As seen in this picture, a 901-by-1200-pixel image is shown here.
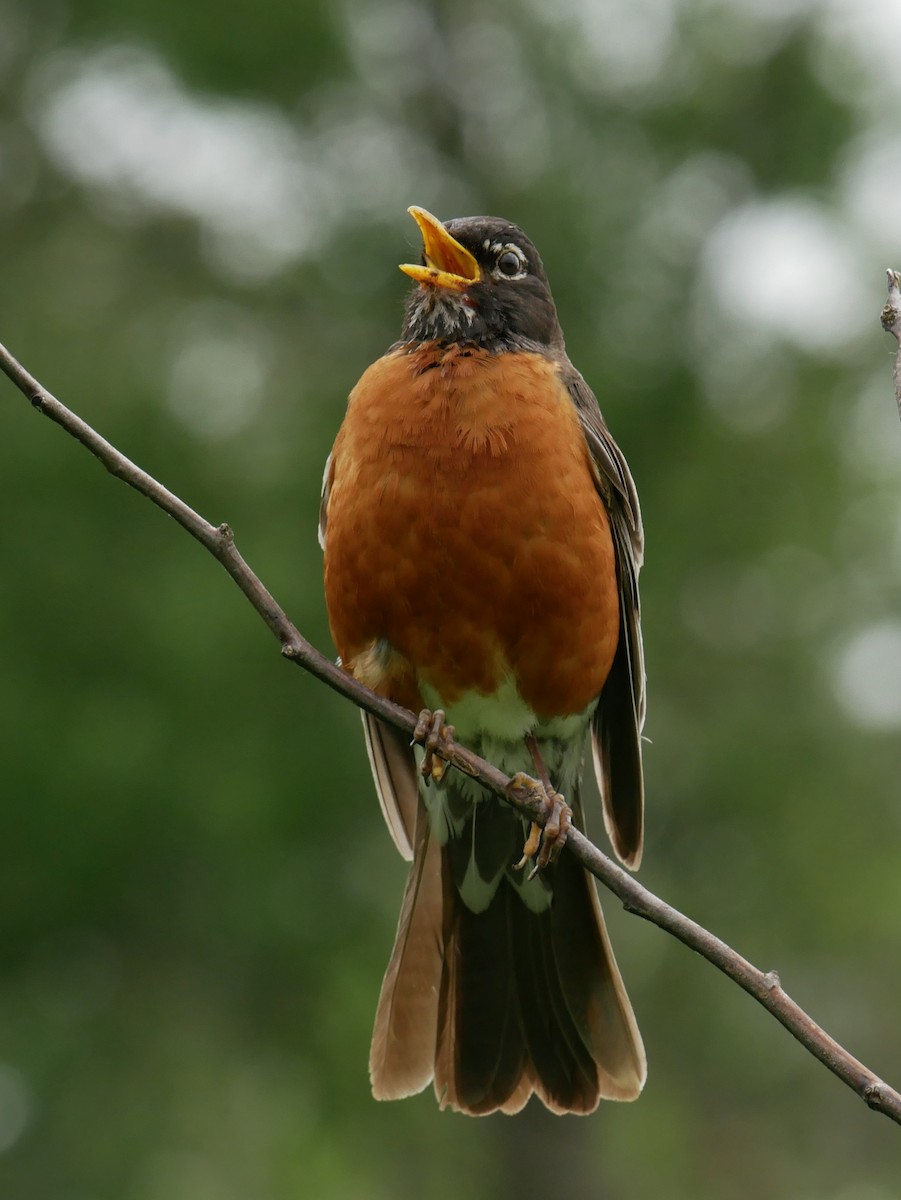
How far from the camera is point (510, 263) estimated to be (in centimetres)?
448

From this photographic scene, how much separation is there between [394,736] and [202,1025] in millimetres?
4651

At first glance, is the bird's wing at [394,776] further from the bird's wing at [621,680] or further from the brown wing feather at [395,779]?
the bird's wing at [621,680]

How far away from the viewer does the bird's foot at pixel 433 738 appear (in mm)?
3443

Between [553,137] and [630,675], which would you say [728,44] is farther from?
[630,675]

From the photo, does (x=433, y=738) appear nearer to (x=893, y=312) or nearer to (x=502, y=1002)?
(x=502, y=1002)

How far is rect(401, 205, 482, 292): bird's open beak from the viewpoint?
4156 mm

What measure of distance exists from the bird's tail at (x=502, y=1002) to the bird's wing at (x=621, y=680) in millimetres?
231

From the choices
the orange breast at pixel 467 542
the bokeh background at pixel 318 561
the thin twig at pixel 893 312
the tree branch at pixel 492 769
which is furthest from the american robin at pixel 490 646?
the bokeh background at pixel 318 561

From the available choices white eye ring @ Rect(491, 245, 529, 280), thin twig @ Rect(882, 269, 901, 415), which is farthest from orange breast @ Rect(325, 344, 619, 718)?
thin twig @ Rect(882, 269, 901, 415)

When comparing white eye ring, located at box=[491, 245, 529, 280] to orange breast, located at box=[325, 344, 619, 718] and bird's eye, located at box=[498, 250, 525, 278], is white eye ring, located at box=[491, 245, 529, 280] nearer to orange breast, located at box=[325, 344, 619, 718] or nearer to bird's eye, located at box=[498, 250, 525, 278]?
bird's eye, located at box=[498, 250, 525, 278]

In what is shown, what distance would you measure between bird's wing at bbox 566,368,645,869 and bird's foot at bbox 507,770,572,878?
0.56m

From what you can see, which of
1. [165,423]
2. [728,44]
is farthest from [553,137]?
[165,423]

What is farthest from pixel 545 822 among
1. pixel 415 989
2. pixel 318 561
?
pixel 318 561

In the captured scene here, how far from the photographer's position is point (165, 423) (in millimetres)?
7648
